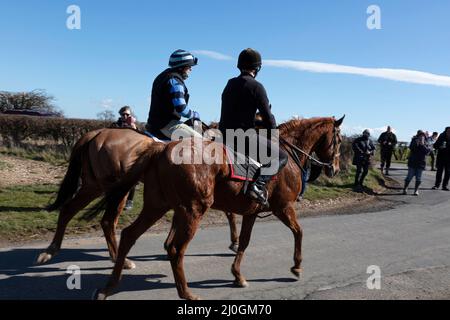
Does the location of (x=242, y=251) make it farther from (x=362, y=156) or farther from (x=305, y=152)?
(x=362, y=156)

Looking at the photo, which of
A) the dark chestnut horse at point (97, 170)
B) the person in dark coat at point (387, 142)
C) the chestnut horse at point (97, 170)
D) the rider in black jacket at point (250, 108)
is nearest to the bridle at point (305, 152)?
the rider in black jacket at point (250, 108)

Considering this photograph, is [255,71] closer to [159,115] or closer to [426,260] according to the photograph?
[159,115]

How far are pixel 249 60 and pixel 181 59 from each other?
3.03ft

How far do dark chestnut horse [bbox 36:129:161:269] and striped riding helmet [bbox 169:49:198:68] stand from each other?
106 centimetres

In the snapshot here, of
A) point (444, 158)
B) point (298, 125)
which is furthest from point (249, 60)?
point (444, 158)

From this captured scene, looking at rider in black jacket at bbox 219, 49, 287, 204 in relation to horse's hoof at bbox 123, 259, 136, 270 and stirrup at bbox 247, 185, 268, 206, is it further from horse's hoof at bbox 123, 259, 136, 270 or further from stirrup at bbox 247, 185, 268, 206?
→ horse's hoof at bbox 123, 259, 136, 270

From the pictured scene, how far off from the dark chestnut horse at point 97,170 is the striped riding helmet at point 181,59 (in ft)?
3.47

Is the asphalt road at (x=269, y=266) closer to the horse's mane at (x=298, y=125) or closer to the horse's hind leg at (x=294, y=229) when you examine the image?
the horse's hind leg at (x=294, y=229)

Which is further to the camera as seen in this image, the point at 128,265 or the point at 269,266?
the point at 269,266

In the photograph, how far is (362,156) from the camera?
50.6 ft

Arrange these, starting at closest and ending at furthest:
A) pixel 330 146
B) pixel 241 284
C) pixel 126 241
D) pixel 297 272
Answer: pixel 126 241 < pixel 241 284 < pixel 297 272 < pixel 330 146

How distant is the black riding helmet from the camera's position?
5.64 meters
